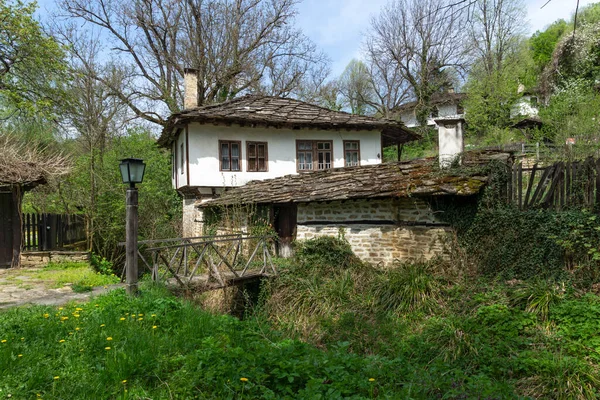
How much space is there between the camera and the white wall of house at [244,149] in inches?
547

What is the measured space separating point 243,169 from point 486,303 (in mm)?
9770

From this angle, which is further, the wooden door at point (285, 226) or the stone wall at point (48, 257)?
the wooden door at point (285, 226)

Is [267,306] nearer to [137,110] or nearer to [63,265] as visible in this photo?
[63,265]

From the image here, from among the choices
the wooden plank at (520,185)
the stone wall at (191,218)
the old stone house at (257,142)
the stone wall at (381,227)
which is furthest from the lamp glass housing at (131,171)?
the stone wall at (191,218)

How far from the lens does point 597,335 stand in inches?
216

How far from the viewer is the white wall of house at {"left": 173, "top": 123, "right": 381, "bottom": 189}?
13891 mm

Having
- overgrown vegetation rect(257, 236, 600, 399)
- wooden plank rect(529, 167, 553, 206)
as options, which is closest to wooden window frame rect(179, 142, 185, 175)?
overgrown vegetation rect(257, 236, 600, 399)

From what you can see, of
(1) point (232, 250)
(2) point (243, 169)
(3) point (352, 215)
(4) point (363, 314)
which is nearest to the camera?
(4) point (363, 314)

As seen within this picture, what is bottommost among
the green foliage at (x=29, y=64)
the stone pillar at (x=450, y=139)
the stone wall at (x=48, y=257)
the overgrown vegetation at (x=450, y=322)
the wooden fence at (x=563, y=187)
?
the overgrown vegetation at (x=450, y=322)

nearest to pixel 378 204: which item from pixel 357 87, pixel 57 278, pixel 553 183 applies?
pixel 553 183

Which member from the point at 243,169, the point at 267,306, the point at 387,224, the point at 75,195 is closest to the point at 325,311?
the point at 267,306

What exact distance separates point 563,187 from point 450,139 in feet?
8.51

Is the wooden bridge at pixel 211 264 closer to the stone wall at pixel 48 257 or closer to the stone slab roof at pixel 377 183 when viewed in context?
the stone slab roof at pixel 377 183

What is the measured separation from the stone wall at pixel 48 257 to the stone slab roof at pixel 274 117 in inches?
210
